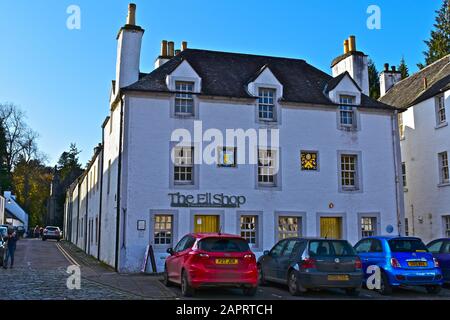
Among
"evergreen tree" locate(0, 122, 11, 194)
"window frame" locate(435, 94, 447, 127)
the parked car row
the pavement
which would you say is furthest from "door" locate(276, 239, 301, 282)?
"evergreen tree" locate(0, 122, 11, 194)

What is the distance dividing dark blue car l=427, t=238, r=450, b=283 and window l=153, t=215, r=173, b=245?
32.9ft

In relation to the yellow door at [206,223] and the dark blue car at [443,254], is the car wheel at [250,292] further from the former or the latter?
the yellow door at [206,223]

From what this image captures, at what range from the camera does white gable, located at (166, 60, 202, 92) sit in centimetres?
2148

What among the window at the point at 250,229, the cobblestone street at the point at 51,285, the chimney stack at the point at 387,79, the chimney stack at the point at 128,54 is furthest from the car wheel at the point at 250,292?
the chimney stack at the point at 387,79

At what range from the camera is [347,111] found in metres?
24.0

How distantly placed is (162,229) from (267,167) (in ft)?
A: 17.8

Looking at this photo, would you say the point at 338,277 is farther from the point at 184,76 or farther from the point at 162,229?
the point at 184,76

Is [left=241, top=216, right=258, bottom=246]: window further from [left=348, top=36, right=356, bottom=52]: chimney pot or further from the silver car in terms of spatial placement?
[left=348, top=36, right=356, bottom=52]: chimney pot

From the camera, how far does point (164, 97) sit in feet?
69.5

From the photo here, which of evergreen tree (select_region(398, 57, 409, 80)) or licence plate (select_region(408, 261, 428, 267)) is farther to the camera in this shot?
evergreen tree (select_region(398, 57, 409, 80))

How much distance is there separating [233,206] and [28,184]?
2485 inches

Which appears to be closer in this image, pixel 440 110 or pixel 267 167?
pixel 267 167

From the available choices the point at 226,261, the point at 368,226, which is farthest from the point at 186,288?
the point at 368,226

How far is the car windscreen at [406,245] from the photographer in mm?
14789
